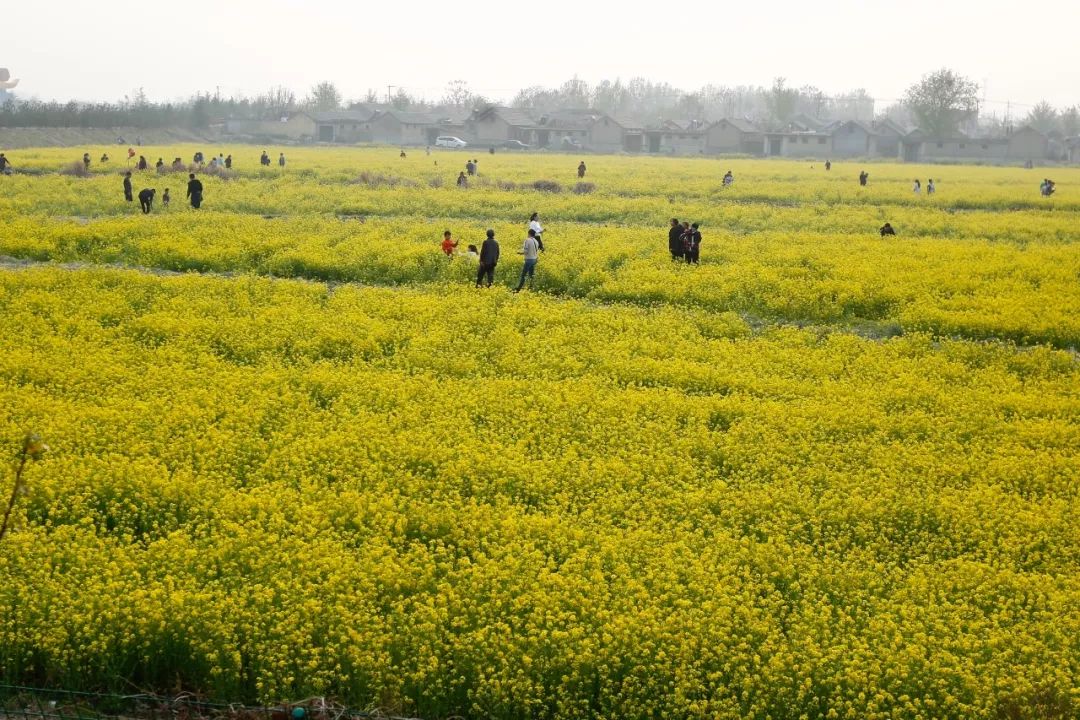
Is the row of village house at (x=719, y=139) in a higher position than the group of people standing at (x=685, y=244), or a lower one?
higher

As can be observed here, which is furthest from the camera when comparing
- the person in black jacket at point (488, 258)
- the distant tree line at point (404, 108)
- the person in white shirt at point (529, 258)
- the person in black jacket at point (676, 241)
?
the distant tree line at point (404, 108)

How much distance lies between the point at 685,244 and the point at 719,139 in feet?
243

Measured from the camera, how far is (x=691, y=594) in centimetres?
846

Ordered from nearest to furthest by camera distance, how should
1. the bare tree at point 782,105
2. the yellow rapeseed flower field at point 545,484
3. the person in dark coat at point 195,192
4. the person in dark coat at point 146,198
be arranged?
the yellow rapeseed flower field at point 545,484, the person in dark coat at point 146,198, the person in dark coat at point 195,192, the bare tree at point 782,105

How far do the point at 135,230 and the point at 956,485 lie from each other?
21567 mm

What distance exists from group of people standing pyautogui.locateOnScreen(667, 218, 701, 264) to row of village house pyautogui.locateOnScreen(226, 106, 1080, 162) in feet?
224

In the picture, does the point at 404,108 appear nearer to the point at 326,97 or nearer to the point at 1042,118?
the point at 326,97

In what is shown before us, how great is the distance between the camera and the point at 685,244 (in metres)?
24.5

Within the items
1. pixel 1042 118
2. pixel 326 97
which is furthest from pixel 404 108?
pixel 1042 118

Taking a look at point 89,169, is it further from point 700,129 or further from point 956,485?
point 700,129

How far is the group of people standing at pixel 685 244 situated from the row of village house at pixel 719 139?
224ft

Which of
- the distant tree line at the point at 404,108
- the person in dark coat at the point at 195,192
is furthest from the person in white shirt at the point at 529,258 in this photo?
the distant tree line at the point at 404,108

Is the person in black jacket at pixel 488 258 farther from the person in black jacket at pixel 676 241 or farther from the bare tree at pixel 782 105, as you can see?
the bare tree at pixel 782 105

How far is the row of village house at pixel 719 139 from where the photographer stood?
93.2m
